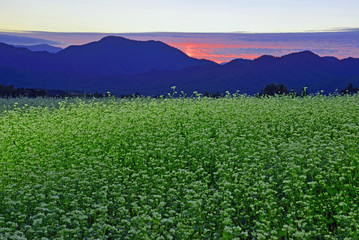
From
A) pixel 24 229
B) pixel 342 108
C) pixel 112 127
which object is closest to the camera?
pixel 24 229

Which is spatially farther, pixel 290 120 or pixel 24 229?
pixel 290 120

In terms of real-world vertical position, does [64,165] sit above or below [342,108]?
below

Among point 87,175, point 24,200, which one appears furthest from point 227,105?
point 24,200

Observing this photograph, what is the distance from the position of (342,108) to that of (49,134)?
1310cm

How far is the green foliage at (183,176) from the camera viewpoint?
313 inches

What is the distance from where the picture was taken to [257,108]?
61.7 ft

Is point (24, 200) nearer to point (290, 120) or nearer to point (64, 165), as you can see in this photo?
point (64, 165)

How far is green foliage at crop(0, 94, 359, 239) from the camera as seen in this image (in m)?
7.96

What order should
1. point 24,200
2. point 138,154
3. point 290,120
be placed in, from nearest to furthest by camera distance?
point 24,200 < point 138,154 < point 290,120

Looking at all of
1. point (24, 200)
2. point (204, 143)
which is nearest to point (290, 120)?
point (204, 143)

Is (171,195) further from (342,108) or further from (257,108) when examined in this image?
(342,108)

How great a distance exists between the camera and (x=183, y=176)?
1075cm

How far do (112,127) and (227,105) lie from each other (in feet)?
21.8

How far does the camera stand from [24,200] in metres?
8.72
